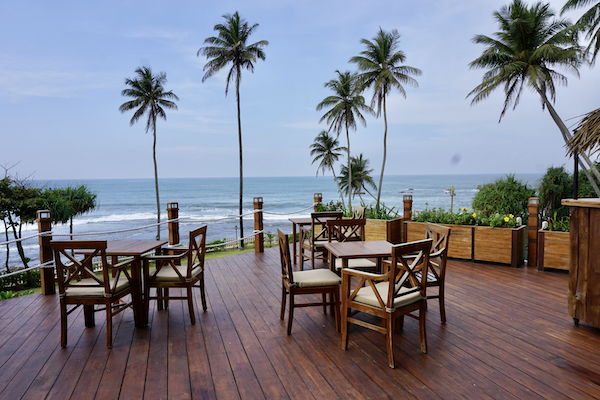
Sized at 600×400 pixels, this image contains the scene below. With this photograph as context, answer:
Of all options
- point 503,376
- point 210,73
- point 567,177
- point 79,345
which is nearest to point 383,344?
point 503,376

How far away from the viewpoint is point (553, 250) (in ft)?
15.9

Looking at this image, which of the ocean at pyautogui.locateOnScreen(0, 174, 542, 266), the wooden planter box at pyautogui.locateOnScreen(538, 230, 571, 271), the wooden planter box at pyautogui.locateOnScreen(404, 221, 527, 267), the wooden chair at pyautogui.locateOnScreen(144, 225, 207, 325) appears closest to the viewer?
the wooden chair at pyautogui.locateOnScreen(144, 225, 207, 325)

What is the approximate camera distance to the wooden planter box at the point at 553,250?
4.74 meters

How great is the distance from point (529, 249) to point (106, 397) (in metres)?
5.71

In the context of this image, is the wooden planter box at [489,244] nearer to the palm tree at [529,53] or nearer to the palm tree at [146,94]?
the palm tree at [529,53]

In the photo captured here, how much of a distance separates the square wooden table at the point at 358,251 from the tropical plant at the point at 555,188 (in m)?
18.8

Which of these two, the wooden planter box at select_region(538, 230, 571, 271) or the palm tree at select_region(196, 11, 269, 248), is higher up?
the palm tree at select_region(196, 11, 269, 248)

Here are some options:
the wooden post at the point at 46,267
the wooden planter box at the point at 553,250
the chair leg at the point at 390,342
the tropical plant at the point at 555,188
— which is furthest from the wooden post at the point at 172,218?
the tropical plant at the point at 555,188

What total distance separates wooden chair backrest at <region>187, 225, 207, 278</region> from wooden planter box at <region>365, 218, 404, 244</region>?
12.5 feet

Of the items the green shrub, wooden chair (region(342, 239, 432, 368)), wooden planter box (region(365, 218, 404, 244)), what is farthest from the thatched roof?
the green shrub

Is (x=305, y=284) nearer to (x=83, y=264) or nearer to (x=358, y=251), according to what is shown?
(x=358, y=251)

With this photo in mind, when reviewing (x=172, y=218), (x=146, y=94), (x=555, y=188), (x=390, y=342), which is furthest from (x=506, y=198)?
(x=146, y=94)

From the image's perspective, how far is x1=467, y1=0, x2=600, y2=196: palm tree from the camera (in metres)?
15.2

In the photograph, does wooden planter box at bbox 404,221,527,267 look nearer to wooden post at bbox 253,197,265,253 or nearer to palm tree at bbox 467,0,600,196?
wooden post at bbox 253,197,265,253
